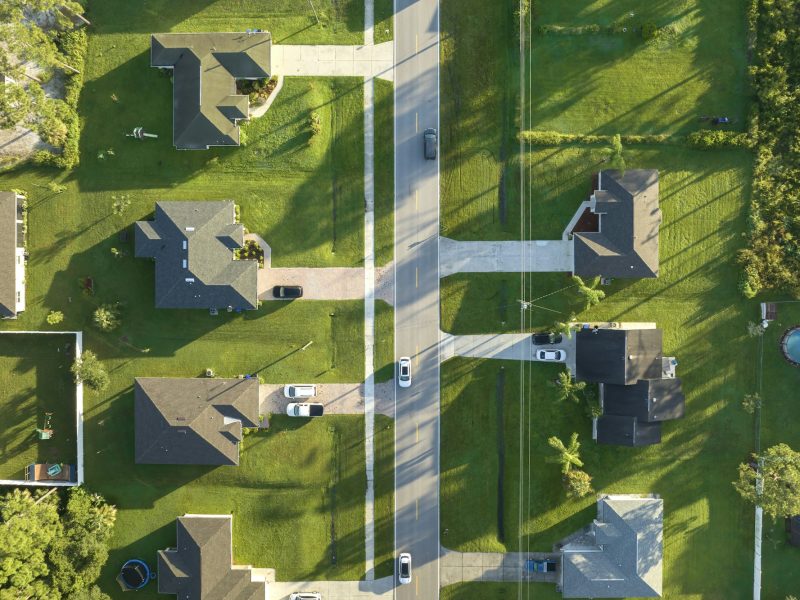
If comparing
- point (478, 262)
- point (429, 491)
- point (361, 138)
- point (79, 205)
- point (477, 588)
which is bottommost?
point (477, 588)

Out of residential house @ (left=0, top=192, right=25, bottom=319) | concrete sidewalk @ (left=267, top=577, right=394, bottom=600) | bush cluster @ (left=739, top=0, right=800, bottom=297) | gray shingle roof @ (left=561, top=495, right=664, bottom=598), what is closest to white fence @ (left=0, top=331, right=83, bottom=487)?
residential house @ (left=0, top=192, right=25, bottom=319)

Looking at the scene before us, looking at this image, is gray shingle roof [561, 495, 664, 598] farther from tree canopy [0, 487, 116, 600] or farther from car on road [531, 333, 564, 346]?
tree canopy [0, 487, 116, 600]

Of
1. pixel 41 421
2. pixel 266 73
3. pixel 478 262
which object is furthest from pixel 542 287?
pixel 41 421

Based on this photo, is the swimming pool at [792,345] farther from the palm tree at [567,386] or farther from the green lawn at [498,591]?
the green lawn at [498,591]

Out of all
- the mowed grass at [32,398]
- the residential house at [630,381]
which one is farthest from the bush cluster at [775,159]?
the mowed grass at [32,398]

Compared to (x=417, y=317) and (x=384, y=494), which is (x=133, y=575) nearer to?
(x=384, y=494)

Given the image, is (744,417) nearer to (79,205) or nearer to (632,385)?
(632,385)
